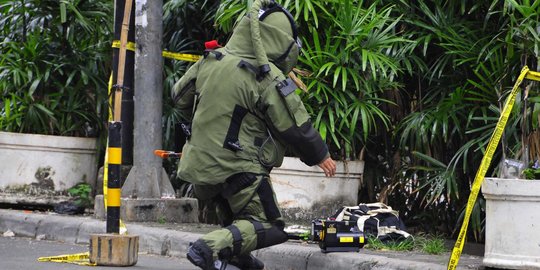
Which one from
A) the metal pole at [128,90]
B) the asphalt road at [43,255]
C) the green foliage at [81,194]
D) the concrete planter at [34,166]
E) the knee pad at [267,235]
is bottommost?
the asphalt road at [43,255]

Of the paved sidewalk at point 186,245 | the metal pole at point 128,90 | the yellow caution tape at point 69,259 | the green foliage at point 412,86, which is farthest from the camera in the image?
the metal pole at point 128,90

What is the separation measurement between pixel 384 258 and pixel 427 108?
2.32m

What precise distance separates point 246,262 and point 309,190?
2199 millimetres

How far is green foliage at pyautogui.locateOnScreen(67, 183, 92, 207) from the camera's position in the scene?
9.36 meters

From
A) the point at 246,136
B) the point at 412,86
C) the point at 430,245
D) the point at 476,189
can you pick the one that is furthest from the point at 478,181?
the point at 412,86

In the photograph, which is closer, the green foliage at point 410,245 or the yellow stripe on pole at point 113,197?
the yellow stripe on pole at point 113,197

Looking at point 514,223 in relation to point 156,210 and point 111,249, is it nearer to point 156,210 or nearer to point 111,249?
point 111,249

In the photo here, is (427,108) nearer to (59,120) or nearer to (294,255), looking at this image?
(294,255)

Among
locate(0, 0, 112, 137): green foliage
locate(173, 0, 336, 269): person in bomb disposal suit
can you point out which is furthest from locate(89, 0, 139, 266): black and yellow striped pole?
locate(0, 0, 112, 137): green foliage

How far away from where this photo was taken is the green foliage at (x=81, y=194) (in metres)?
9.36

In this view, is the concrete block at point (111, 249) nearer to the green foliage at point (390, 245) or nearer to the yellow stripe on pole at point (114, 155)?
the yellow stripe on pole at point (114, 155)

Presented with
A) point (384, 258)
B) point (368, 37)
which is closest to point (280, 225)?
point (384, 258)

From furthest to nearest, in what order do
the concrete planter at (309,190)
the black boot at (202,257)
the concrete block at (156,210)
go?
1. the concrete block at (156,210)
2. the concrete planter at (309,190)
3. the black boot at (202,257)

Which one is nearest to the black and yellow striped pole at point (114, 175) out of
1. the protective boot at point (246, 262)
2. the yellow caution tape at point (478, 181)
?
the protective boot at point (246, 262)
